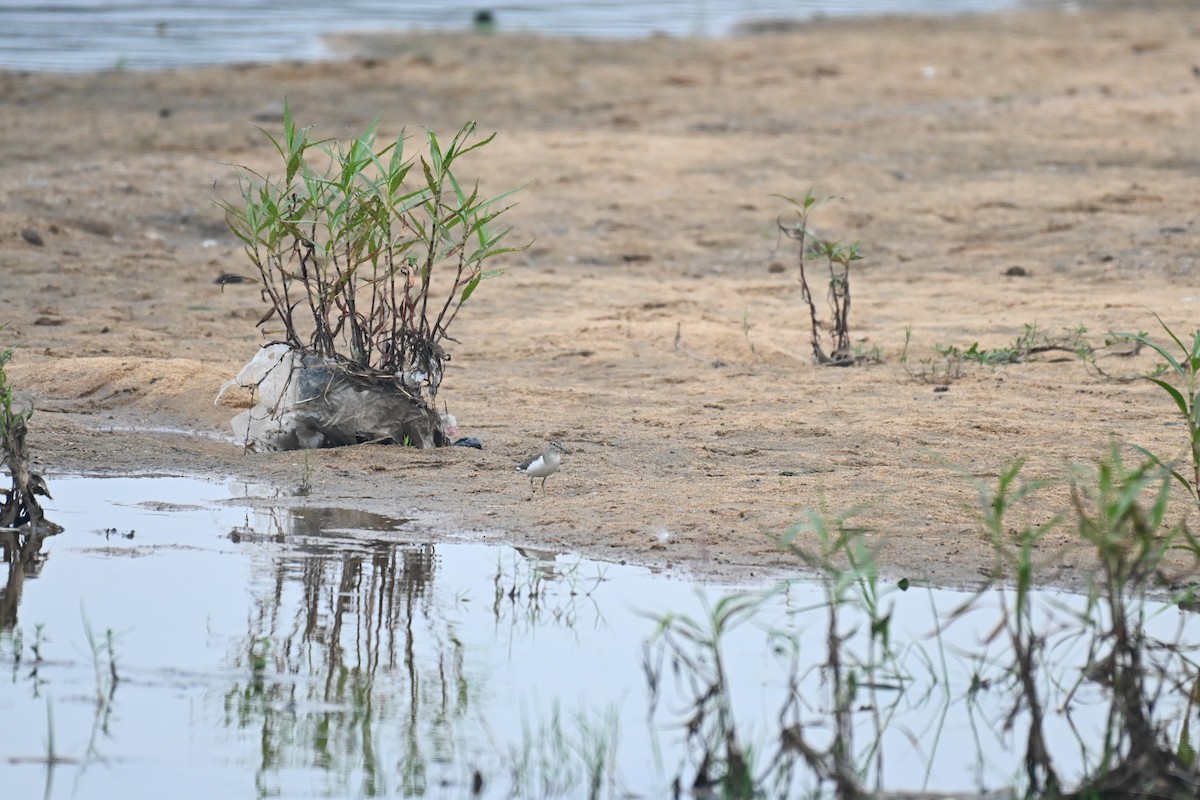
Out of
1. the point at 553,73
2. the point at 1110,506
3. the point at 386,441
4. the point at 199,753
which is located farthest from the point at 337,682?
the point at 553,73

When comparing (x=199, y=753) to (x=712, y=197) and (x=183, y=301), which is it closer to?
(x=183, y=301)

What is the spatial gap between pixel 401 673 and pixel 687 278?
5.46 meters

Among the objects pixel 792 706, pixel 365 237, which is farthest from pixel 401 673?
pixel 365 237

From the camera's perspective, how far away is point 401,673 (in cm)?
309

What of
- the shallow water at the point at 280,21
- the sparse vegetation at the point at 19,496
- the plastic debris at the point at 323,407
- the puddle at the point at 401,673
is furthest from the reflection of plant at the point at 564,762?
the shallow water at the point at 280,21

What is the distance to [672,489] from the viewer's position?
447cm

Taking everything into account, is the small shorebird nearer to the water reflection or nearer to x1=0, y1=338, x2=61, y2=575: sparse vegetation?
the water reflection

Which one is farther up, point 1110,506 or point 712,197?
point 712,197

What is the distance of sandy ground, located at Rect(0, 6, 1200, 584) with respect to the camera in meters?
4.52

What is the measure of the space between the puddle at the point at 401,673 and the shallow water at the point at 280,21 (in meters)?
12.4

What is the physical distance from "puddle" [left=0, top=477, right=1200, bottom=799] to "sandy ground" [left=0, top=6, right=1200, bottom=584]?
305 mm

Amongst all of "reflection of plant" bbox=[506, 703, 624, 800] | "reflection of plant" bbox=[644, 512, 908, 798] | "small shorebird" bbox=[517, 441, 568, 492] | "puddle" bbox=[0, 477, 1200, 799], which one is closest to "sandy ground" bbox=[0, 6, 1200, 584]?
"small shorebird" bbox=[517, 441, 568, 492]

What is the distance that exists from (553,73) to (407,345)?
9.96 metres

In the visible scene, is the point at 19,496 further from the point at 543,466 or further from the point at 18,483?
the point at 543,466
